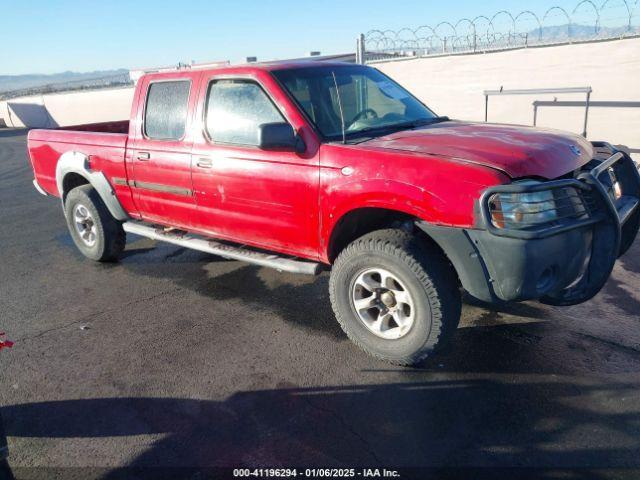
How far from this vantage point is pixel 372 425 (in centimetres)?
300

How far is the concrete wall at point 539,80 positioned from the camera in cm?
916

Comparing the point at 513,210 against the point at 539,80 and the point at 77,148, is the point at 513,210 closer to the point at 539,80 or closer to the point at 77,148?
the point at 77,148

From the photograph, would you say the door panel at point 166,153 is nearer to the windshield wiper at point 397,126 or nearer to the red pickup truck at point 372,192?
the red pickup truck at point 372,192

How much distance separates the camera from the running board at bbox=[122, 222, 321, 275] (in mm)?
4066

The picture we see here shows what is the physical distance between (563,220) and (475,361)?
3.70ft

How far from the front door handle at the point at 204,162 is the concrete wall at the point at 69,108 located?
76.3 ft

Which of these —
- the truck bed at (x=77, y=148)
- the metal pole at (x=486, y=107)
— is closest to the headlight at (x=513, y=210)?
the truck bed at (x=77, y=148)

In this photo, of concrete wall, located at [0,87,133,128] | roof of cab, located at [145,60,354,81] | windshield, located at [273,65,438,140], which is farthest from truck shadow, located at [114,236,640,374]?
concrete wall, located at [0,87,133,128]

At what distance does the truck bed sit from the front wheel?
2813mm

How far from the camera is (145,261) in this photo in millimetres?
6180

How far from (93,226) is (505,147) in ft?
14.9

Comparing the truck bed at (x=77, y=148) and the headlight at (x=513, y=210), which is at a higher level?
the truck bed at (x=77, y=148)

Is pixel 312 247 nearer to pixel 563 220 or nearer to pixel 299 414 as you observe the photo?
pixel 299 414

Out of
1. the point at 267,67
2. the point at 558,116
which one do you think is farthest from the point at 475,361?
the point at 558,116
